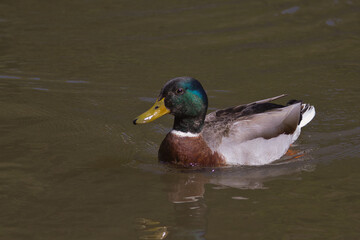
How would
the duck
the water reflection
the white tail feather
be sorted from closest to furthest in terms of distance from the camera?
the water reflection
the duck
the white tail feather

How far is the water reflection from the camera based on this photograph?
19.7 ft

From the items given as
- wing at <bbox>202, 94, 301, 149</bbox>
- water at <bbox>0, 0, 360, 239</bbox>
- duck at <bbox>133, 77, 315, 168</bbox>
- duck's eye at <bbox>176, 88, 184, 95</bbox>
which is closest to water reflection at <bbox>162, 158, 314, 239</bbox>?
water at <bbox>0, 0, 360, 239</bbox>

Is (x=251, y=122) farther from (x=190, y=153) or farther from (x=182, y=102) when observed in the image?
(x=182, y=102)

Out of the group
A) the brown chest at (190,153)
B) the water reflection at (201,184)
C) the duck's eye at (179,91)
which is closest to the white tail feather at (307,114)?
the water reflection at (201,184)

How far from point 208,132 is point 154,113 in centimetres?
84

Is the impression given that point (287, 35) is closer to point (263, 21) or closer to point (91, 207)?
point (263, 21)

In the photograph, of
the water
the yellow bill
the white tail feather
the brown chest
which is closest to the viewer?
the water

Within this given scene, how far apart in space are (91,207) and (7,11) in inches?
A: 349

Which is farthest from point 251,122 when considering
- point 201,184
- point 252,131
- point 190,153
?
point 201,184

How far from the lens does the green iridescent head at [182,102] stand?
291 inches

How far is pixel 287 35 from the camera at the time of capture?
1252cm

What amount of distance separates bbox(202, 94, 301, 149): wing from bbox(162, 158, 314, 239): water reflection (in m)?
0.41

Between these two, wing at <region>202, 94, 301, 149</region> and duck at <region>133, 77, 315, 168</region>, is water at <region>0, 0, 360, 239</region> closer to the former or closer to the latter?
duck at <region>133, 77, 315, 168</region>

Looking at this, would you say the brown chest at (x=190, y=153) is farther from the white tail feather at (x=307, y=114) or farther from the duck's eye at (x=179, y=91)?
the white tail feather at (x=307, y=114)
